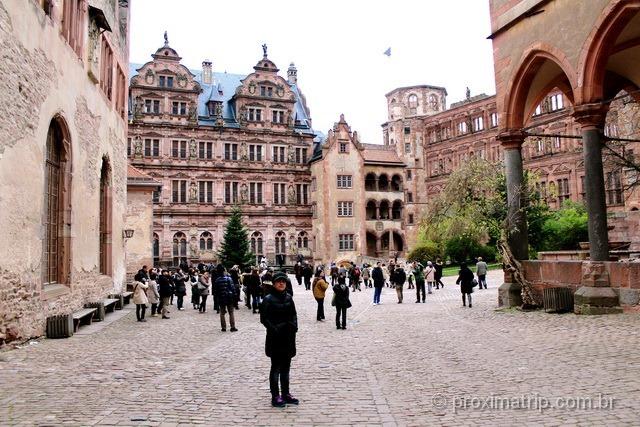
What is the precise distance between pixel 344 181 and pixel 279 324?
47.3m

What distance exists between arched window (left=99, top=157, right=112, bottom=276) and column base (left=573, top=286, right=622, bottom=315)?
15953 millimetres

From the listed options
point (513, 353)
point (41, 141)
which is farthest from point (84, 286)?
point (513, 353)

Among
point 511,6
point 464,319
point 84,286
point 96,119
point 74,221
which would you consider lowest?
point 464,319

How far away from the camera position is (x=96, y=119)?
18.9m

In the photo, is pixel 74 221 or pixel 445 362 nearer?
pixel 445 362

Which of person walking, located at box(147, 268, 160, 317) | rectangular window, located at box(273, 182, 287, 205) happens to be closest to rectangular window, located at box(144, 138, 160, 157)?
rectangular window, located at box(273, 182, 287, 205)

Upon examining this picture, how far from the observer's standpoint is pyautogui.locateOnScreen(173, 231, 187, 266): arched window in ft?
162

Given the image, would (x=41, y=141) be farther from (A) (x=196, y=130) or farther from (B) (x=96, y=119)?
(A) (x=196, y=130)

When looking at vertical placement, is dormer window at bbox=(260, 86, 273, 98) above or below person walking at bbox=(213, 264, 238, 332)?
above

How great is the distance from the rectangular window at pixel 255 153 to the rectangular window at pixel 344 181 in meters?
7.66

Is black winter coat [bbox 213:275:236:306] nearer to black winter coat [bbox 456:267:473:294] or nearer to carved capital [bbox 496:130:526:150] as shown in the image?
black winter coat [bbox 456:267:473:294]

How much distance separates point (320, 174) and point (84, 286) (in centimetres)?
3730

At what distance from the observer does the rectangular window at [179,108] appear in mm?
49688

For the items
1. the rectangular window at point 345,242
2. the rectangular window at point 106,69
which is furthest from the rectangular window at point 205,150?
the rectangular window at point 106,69
